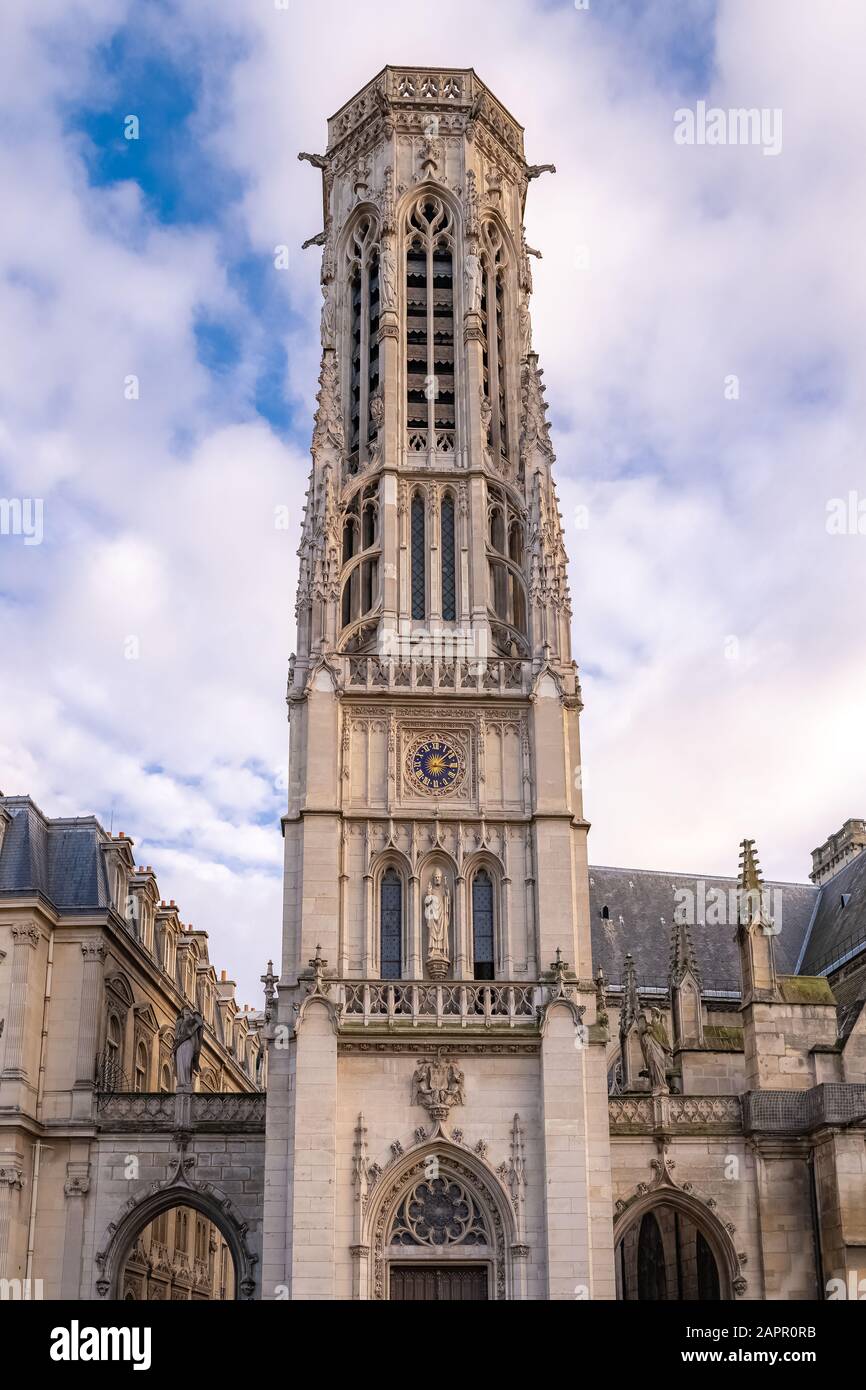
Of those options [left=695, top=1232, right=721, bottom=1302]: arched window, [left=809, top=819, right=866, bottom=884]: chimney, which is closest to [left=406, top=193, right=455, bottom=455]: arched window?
[left=695, top=1232, right=721, bottom=1302]: arched window

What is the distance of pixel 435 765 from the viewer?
3725 centimetres

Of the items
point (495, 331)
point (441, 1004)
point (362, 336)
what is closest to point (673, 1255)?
point (441, 1004)

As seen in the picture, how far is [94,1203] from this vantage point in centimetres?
3556

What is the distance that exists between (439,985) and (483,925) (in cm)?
246

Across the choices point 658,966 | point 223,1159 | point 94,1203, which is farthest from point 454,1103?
point 658,966

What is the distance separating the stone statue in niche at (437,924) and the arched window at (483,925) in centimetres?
70

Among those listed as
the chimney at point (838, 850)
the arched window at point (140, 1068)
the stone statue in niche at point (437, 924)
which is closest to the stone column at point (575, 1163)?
the stone statue in niche at point (437, 924)

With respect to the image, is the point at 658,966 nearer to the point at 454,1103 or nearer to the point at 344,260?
the point at 454,1103

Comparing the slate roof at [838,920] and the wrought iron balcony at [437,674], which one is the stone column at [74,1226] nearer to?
the wrought iron balcony at [437,674]

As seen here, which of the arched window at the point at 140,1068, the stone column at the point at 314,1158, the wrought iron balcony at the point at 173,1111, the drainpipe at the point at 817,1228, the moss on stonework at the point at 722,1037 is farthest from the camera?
the moss on stonework at the point at 722,1037

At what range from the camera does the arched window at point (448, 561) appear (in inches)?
1580

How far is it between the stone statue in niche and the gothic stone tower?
0.07 meters

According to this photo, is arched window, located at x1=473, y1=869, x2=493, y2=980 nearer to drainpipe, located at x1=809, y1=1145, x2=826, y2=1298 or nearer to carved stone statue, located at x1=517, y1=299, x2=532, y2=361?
drainpipe, located at x1=809, y1=1145, x2=826, y2=1298
